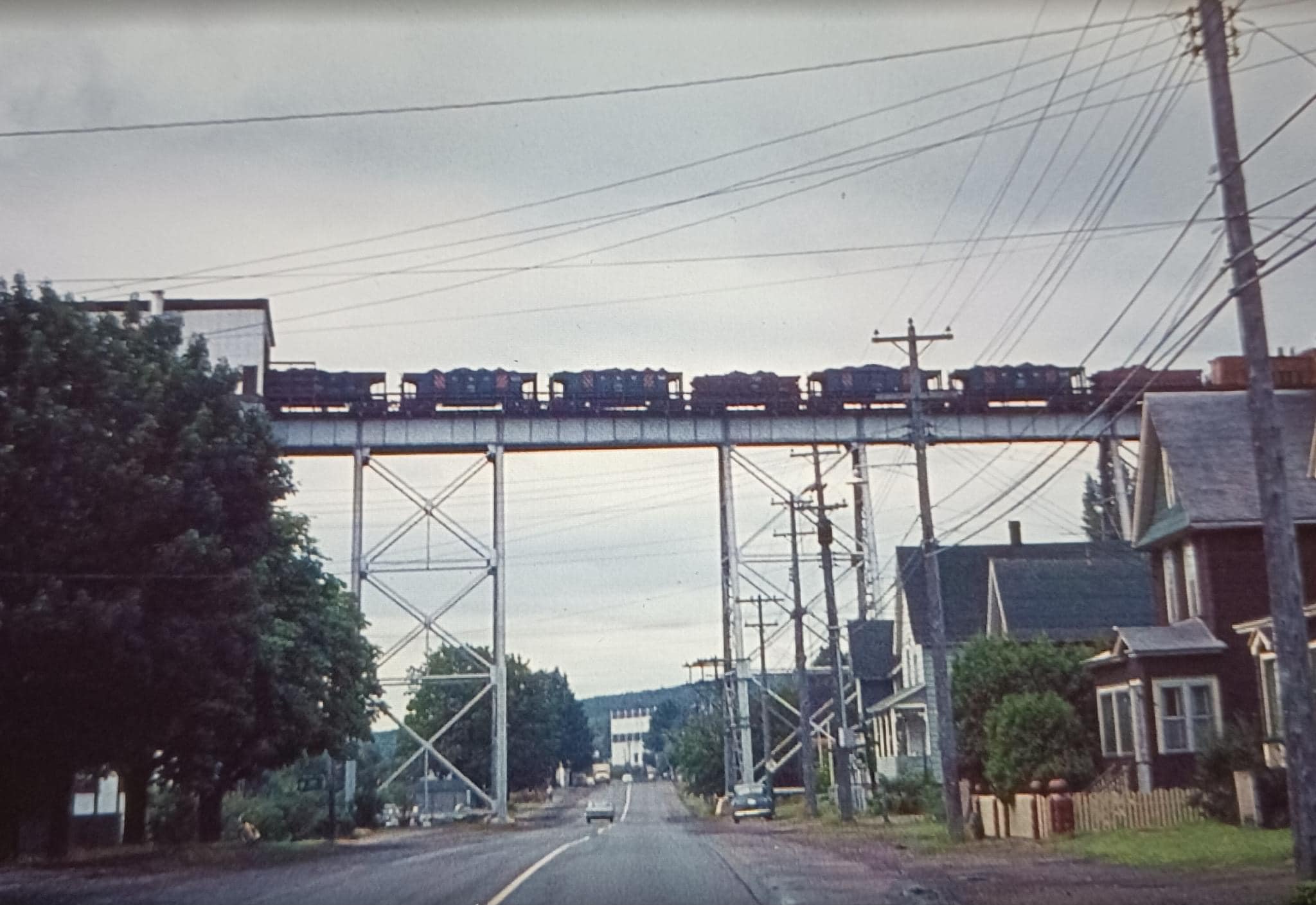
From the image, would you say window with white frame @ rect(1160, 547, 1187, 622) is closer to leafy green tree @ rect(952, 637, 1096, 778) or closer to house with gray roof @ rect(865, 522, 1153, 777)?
leafy green tree @ rect(952, 637, 1096, 778)

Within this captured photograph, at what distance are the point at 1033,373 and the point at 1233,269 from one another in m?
39.0

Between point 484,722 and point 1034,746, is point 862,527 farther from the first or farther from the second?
point 484,722

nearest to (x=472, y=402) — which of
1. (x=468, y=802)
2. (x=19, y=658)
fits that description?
(x=19, y=658)

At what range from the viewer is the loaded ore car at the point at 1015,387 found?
55906 millimetres

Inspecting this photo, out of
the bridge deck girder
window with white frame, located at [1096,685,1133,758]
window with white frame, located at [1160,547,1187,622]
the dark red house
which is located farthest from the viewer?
the bridge deck girder

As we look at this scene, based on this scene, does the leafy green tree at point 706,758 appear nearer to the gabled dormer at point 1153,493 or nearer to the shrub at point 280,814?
the shrub at point 280,814

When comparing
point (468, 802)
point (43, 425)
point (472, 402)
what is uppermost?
point (472, 402)

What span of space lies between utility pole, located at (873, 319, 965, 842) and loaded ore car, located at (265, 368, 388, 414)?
998 inches

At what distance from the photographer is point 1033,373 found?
56906 mm

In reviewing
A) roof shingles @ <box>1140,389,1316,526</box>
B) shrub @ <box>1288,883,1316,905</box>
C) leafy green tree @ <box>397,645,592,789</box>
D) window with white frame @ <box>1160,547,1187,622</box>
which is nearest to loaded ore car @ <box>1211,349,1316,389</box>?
roof shingles @ <box>1140,389,1316,526</box>

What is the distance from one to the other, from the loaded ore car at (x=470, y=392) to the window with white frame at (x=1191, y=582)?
25.2m

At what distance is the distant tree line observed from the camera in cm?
2384

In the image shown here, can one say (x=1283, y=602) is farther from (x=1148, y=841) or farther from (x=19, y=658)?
(x=19, y=658)

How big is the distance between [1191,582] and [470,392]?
27296mm
